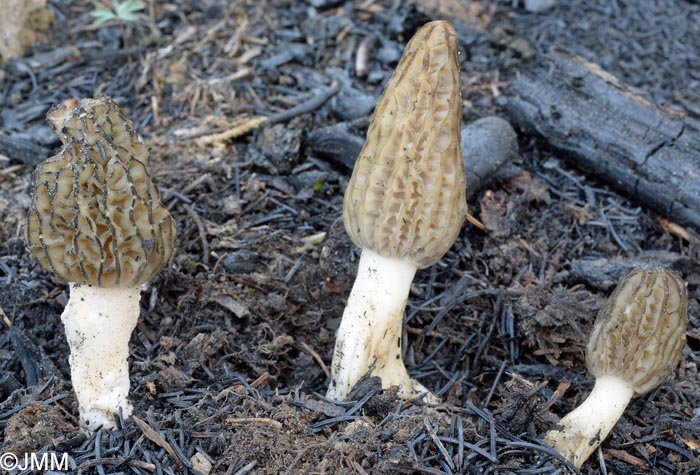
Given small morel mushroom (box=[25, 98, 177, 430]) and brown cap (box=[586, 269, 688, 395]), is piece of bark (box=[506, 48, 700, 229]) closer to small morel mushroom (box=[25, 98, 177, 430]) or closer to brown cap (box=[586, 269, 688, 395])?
brown cap (box=[586, 269, 688, 395])

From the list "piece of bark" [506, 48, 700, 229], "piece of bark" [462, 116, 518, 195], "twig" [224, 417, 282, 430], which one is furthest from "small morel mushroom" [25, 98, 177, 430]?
"piece of bark" [506, 48, 700, 229]

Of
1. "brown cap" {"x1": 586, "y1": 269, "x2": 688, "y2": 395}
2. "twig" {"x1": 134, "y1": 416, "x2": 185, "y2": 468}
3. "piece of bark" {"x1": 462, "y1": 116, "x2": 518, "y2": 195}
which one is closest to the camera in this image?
"twig" {"x1": 134, "y1": 416, "x2": 185, "y2": 468}

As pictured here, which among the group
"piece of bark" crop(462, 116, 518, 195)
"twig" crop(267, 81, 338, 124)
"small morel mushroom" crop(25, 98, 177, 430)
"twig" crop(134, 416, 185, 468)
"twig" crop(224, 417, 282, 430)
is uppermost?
"small morel mushroom" crop(25, 98, 177, 430)

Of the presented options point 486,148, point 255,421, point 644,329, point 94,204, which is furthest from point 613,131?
point 94,204

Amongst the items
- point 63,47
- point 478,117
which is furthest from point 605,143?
point 63,47

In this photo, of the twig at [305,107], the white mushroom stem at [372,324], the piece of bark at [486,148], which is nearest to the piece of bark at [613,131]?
the piece of bark at [486,148]

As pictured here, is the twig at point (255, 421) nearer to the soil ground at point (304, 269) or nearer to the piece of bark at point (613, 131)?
the soil ground at point (304, 269)

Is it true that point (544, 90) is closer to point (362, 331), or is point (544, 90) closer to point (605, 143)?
point (605, 143)
